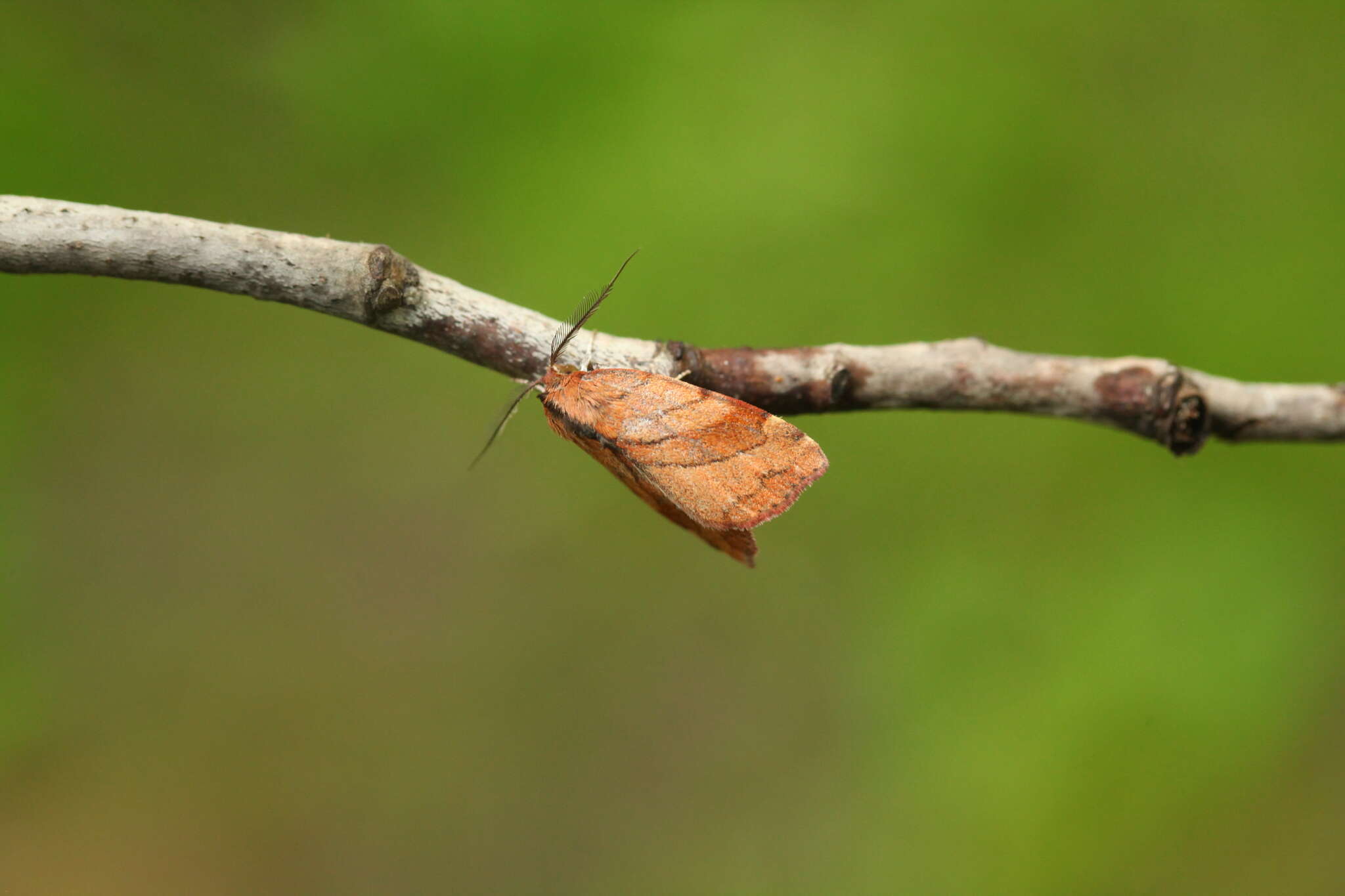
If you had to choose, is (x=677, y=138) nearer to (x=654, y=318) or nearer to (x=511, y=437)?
(x=654, y=318)

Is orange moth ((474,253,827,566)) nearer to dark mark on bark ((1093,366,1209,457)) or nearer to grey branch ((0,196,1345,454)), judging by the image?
grey branch ((0,196,1345,454))

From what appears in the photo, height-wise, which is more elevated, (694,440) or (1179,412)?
(1179,412)

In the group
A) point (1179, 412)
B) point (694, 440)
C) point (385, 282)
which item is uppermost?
point (1179, 412)

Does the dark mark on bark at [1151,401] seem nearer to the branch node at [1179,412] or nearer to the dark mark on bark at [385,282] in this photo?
the branch node at [1179,412]

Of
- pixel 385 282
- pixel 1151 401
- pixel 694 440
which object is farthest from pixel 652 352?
pixel 1151 401

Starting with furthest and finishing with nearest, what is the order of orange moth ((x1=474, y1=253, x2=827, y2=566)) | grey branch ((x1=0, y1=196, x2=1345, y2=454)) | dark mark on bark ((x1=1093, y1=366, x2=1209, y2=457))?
dark mark on bark ((x1=1093, y1=366, x2=1209, y2=457)), orange moth ((x1=474, y1=253, x2=827, y2=566)), grey branch ((x1=0, y1=196, x2=1345, y2=454))

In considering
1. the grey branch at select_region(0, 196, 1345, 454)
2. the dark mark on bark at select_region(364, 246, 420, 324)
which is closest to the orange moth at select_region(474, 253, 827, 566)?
the grey branch at select_region(0, 196, 1345, 454)

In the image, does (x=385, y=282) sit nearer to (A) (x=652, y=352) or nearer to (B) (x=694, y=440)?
(A) (x=652, y=352)
